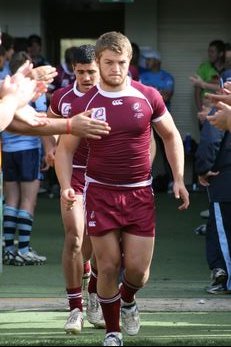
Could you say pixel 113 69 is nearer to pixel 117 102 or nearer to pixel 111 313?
pixel 117 102

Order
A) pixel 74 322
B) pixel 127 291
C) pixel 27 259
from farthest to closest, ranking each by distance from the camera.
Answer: pixel 27 259 → pixel 74 322 → pixel 127 291

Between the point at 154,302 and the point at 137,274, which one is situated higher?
the point at 137,274

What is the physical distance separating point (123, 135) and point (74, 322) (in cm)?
160

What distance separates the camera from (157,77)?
17.4 meters

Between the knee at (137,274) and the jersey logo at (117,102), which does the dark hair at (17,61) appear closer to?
the jersey logo at (117,102)

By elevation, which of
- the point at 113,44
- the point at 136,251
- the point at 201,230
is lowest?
the point at 201,230

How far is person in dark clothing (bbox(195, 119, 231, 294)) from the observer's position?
33.3 ft

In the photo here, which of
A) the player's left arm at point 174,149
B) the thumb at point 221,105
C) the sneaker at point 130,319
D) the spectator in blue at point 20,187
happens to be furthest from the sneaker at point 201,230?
the thumb at point 221,105

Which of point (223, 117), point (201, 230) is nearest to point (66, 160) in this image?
point (223, 117)

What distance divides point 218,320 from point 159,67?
8.93 metres

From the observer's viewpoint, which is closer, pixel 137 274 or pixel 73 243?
pixel 137 274

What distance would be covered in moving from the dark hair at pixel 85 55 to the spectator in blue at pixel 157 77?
8.24 meters

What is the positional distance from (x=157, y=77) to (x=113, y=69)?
9690 mm

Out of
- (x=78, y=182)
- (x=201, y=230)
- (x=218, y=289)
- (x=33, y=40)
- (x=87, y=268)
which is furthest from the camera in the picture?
(x=33, y=40)
